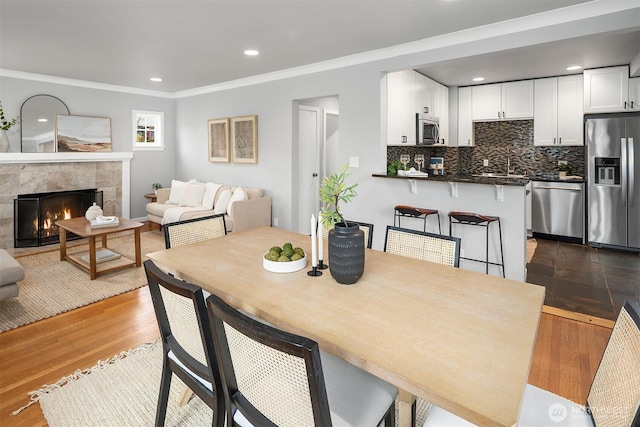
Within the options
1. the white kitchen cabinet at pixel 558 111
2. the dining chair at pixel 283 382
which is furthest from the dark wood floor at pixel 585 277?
the dining chair at pixel 283 382

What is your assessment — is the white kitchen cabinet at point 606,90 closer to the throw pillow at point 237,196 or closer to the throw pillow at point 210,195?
the throw pillow at point 237,196

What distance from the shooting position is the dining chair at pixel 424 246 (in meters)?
2.02

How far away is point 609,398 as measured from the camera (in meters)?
1.08

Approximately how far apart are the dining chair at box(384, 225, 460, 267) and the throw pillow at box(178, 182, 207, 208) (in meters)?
4.28

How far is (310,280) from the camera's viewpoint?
1698 millimetres

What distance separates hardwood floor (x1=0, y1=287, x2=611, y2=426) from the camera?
211cm

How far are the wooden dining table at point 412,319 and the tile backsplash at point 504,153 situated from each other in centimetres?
392

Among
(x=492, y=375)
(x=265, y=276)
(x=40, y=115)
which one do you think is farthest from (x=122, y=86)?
(x=492, y=375)

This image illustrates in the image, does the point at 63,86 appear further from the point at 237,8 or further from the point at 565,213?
the point at 565,213

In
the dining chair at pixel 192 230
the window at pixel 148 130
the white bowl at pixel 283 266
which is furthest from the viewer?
the window at pixel 148 130

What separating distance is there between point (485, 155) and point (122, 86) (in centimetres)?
622

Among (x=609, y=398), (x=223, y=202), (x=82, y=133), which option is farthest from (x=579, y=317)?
(x=82, y=133)

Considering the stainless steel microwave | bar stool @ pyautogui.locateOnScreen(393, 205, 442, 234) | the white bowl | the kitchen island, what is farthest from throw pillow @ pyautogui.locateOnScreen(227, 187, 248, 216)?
the white bowl

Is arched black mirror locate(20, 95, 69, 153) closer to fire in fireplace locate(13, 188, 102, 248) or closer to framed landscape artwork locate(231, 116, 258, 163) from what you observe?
fire in fireplace locate(13, 188, 102, 248)
